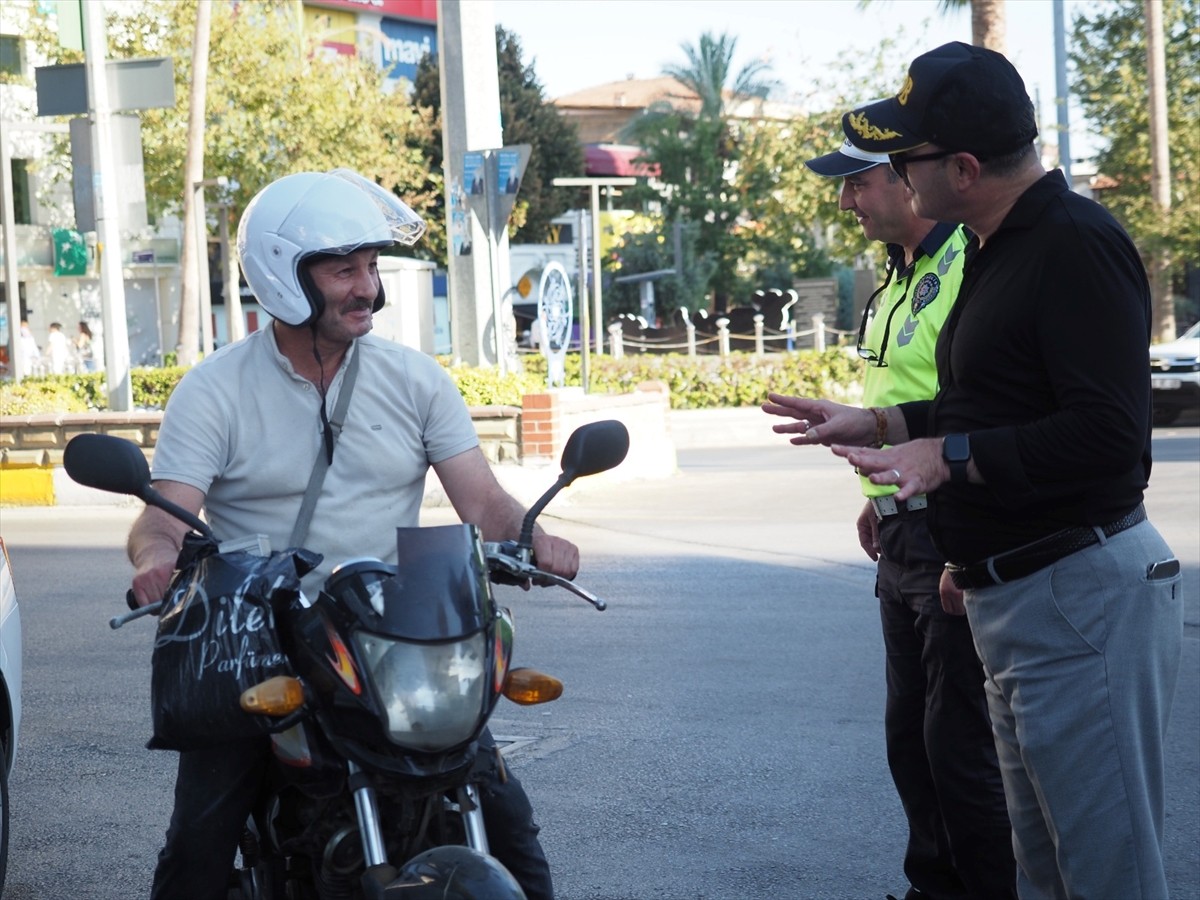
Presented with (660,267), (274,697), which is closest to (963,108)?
(274,697)

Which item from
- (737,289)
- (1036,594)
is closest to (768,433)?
(1036,594)

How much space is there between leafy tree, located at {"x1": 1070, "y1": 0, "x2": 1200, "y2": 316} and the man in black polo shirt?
28595mm

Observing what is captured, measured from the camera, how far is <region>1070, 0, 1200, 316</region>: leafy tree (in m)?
31.5

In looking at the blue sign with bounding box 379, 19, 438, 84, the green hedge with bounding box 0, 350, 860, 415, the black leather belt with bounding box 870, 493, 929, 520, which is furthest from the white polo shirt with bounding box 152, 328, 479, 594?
the blue sign with bounding box 379, 19, 438, 84

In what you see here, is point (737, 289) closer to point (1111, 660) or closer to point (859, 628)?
point (859, 628)

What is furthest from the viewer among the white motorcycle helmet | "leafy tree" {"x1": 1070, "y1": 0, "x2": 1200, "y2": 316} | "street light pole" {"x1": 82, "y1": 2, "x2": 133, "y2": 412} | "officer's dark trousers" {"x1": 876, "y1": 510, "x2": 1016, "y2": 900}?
"leafy tree" {"x1": 1070, "y1": 0, "x2": 1200, "y2": 316}

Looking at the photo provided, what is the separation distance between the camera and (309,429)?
128 inches

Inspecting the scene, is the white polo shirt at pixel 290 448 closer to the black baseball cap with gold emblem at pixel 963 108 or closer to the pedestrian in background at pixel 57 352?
the black baseball cap with gold emblem at pixel 963 108

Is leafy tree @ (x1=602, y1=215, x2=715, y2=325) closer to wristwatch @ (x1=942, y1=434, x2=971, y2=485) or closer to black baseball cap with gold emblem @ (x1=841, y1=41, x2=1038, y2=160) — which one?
black baseball cap with gold emblem @ (x1=841, y1=41, x2=1038, y2=160)

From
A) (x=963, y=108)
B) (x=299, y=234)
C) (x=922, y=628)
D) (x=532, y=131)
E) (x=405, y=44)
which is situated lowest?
(x=922, y=628)

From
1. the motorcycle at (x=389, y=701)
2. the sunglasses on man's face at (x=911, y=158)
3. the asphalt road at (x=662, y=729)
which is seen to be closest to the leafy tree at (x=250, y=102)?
the asphalt road at (x=662, y=729)

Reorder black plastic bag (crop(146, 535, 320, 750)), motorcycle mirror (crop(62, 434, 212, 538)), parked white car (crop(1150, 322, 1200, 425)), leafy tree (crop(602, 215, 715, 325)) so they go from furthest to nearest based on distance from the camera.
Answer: leafy tree (crop(602, 215, 715, 325))
parked white car (crop(1150, 322, 1200, 425))
motorcycle mirror (crop(62, 434, 212, 538))
black plastic bag (crop(146, 535, 320, 750))

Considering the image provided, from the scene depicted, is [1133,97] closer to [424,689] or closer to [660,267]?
[660,267]

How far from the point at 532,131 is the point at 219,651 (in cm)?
4959
